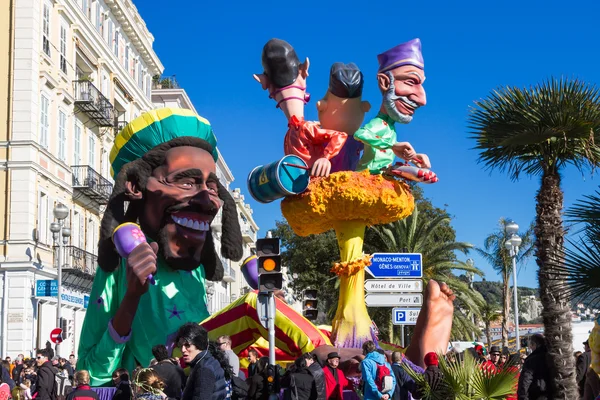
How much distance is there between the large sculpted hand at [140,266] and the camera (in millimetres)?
11125

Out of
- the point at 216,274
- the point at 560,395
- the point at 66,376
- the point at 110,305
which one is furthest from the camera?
the point at 66,376

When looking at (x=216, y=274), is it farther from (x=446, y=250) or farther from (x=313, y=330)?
(x=446, y=250)

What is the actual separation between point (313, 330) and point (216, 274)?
1.64 metres

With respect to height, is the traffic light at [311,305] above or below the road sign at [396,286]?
below

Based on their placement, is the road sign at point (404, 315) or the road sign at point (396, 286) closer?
the road sign at point (396, 286)

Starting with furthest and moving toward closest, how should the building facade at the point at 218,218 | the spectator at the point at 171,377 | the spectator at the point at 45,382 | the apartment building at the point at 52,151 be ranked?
the building facade at the point at 218,218
the apartment building at the point at 52,151
the spectator at the point at 45,382
the spectator at the point at 171,377

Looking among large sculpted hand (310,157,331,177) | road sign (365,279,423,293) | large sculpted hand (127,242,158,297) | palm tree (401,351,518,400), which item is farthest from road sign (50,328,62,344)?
palm tree (401,351,518,400)

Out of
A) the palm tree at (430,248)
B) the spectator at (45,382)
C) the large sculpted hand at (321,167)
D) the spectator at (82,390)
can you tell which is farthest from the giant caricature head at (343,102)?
the palm tree at (430,248)

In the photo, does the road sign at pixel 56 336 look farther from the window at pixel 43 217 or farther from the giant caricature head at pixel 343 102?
the giant caricature head at pixel 343 102

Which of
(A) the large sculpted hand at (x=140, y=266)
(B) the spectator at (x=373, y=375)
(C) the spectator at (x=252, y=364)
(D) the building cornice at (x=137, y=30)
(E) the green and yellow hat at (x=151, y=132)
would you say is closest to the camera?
(B) the spectator at (x=373, y=375)

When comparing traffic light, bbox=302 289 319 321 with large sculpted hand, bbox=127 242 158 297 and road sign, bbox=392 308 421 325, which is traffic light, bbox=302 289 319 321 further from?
large sculpted hand, bbox=127 242 158 297

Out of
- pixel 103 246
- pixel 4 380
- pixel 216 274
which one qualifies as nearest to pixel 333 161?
pixel 216 274

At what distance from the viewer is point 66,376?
18844 millimetres

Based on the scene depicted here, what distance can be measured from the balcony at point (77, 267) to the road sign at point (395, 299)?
653 inches
